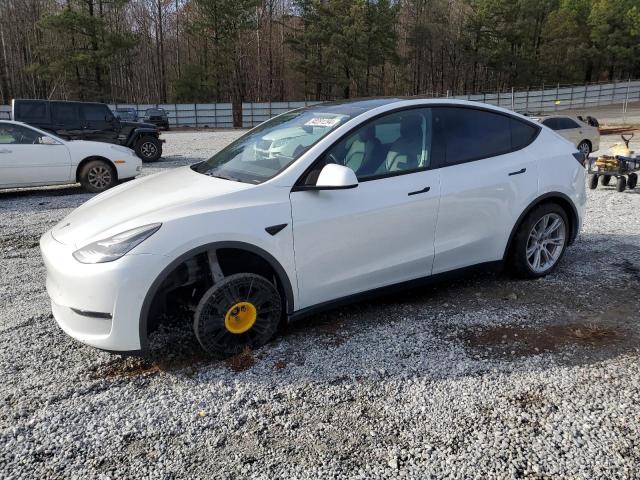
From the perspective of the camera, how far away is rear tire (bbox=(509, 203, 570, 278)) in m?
4.40

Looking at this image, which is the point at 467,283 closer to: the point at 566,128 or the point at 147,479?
the point at 147,479

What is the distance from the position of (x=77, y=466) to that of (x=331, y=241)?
1865 millimetres

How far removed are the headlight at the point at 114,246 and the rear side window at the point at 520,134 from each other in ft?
9.80

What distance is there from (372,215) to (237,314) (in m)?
1.10

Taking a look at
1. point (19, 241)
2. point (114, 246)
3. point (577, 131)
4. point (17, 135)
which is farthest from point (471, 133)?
point (577, 131)

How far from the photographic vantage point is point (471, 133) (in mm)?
4145

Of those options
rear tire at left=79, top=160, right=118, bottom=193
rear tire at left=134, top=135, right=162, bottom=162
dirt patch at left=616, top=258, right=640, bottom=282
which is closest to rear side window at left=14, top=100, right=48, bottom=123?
rear tire at left=134, top=135, right=162, bottom=162

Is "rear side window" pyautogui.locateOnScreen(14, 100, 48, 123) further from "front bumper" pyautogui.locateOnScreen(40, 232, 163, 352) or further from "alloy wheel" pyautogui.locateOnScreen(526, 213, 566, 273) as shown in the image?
"alloy wheel" pyautogui.locateOnScreen(526, 213, 566, 273)

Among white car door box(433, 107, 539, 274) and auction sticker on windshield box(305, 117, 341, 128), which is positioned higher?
auction sticker on windshield box(305, 117, 341, 128)

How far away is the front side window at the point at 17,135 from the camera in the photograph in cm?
906

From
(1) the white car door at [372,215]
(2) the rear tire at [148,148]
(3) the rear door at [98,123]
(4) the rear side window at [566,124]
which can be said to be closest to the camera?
(1) the white car door at [372,215]

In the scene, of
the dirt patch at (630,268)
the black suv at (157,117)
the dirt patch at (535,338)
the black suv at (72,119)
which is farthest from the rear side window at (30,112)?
the black suv at (157,117)

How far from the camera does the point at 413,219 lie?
12.2ft

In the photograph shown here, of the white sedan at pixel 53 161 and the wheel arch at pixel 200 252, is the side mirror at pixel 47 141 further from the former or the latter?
the wheel arch at pixel 200 252
